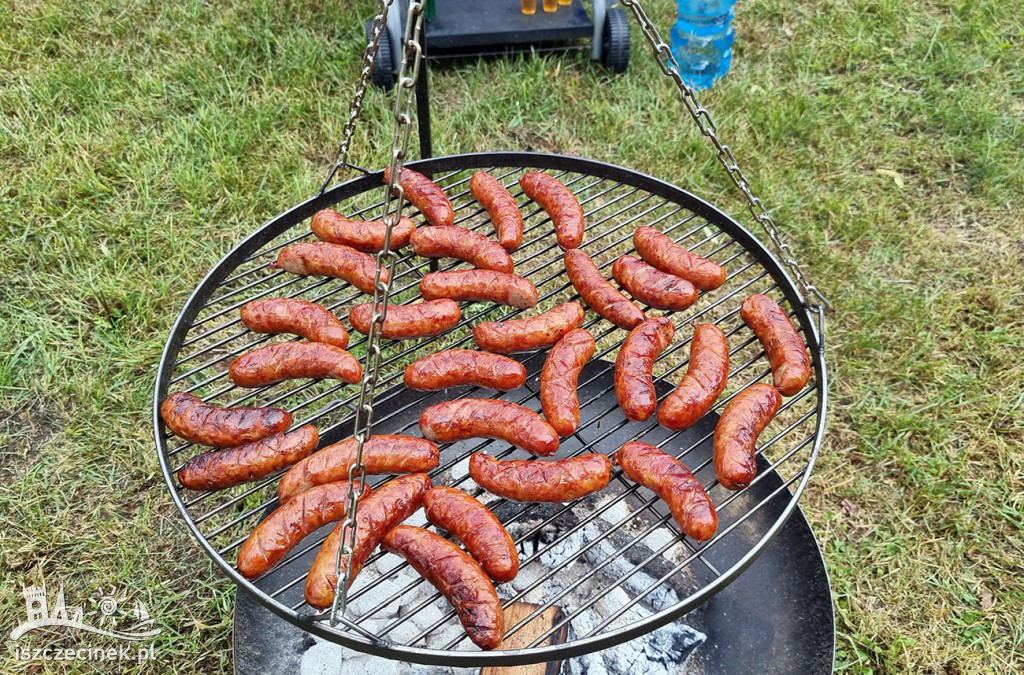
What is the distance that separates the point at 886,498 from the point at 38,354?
186 inches

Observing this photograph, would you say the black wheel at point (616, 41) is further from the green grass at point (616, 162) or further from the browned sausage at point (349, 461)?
the browned sausage at point (349, 461)

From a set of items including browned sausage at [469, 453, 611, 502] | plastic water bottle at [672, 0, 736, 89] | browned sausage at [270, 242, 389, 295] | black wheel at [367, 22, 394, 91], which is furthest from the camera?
plastic water bottle at [672, 0, 736, 89]

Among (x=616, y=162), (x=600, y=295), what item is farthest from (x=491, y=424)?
(x=616, y=162)

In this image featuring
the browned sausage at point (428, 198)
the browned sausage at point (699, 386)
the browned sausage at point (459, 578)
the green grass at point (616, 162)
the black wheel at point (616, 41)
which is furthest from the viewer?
the black wheel at point (616, 41)

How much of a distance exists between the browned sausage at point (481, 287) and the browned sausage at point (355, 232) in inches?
9.5

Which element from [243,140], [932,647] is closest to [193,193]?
[243,140]

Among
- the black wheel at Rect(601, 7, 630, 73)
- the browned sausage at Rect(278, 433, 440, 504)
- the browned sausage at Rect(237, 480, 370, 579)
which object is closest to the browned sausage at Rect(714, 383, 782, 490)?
the browned sausage at Rect(278, 433, 440, 504)

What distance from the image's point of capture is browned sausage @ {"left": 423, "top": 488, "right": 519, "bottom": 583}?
232 cm

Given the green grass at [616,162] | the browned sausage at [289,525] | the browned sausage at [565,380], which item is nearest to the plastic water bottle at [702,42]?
the green grass at [616,162]

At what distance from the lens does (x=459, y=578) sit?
2219mm

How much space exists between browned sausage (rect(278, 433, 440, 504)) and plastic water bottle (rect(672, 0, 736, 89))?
15.3ft

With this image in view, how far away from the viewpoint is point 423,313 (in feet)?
9.57

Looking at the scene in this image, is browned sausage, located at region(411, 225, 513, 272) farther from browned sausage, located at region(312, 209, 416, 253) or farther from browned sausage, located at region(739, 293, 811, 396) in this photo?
browned sausage, located at region(739, 293, 811, 396)

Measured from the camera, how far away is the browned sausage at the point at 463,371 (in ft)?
9.16
